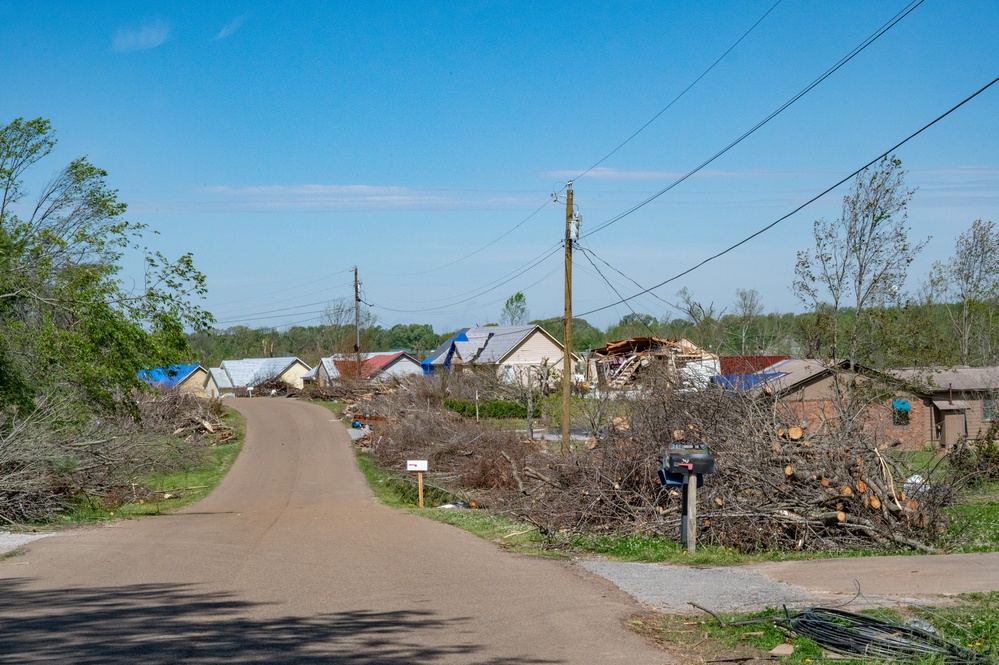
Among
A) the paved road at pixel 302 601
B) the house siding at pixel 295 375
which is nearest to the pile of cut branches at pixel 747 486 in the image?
the paved road at pixel 302 601

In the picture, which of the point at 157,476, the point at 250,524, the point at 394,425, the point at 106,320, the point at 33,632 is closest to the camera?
the point at 33,632

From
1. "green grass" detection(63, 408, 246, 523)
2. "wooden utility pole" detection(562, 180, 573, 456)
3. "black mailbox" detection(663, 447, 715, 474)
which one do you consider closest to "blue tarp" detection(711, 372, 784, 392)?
"black mailbox" detection(663, 447, 715, 474)

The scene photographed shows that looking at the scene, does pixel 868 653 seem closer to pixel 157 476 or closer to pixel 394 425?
pixel 157 476

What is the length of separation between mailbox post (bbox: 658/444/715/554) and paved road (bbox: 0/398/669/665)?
1765 millimetres

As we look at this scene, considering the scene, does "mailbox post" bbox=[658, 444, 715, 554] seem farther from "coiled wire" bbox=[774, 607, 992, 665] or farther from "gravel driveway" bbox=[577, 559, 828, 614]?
"coiled wire" bbox=[774, 607, 992, 665]

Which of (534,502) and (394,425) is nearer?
(534,502)

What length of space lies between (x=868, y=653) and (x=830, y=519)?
6.43 meters

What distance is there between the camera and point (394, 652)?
717 centimetres

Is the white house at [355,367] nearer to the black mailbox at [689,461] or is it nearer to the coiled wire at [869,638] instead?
the black mailbox at [689,461]

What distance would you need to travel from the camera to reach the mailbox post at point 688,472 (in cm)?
1193

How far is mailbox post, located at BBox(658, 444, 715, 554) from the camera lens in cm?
1193

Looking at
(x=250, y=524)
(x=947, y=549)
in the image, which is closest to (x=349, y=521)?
(x=250, y=524)

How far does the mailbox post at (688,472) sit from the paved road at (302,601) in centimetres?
176

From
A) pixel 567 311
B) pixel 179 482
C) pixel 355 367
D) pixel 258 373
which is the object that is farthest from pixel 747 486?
pixel 258 373
